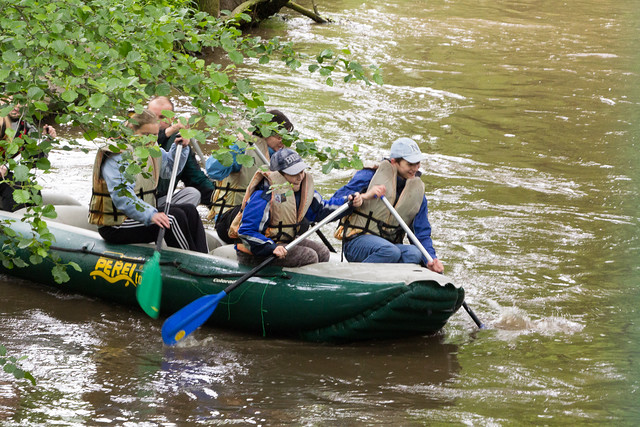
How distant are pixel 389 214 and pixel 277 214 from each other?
0.74 meters

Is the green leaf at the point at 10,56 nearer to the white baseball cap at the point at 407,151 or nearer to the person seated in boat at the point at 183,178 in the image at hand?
the person seated in boat at the point at 183,178

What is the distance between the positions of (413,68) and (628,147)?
13.6 ft

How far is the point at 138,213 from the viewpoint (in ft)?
16.9

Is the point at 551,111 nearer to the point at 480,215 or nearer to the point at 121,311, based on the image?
the point at 480,215

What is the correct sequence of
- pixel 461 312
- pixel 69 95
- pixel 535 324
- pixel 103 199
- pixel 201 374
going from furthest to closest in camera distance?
1. pixel 461 312
2. pixel 535 324
3. pixel 103 199
4. pixel 201 374
5. pixel 69 95

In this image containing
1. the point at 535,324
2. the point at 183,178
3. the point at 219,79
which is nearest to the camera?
the point at 219,79

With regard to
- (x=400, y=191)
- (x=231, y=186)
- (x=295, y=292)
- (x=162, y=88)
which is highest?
(x=162, y=88)

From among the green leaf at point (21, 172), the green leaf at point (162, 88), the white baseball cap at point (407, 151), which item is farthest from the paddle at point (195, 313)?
the green leaf at point (21, 172)

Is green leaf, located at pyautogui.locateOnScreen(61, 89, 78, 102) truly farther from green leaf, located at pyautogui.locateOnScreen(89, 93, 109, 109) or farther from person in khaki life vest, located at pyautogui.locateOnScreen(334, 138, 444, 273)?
person in khaki life vest, located at pyautogui.locateOnScreen(334, 138, 444, 273)

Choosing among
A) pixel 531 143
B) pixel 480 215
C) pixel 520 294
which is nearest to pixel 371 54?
pixel 531 143

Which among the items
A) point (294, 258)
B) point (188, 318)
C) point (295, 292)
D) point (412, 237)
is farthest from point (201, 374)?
point (412, 237)

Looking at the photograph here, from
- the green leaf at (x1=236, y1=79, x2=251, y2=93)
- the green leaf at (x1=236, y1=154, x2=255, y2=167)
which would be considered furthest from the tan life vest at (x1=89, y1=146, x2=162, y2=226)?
the green leaf at (x1=236, y1=154, x2=255, y2=167)

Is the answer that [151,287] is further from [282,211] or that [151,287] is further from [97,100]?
[97,100]

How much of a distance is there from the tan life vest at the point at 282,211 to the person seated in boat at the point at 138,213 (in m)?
0.46
